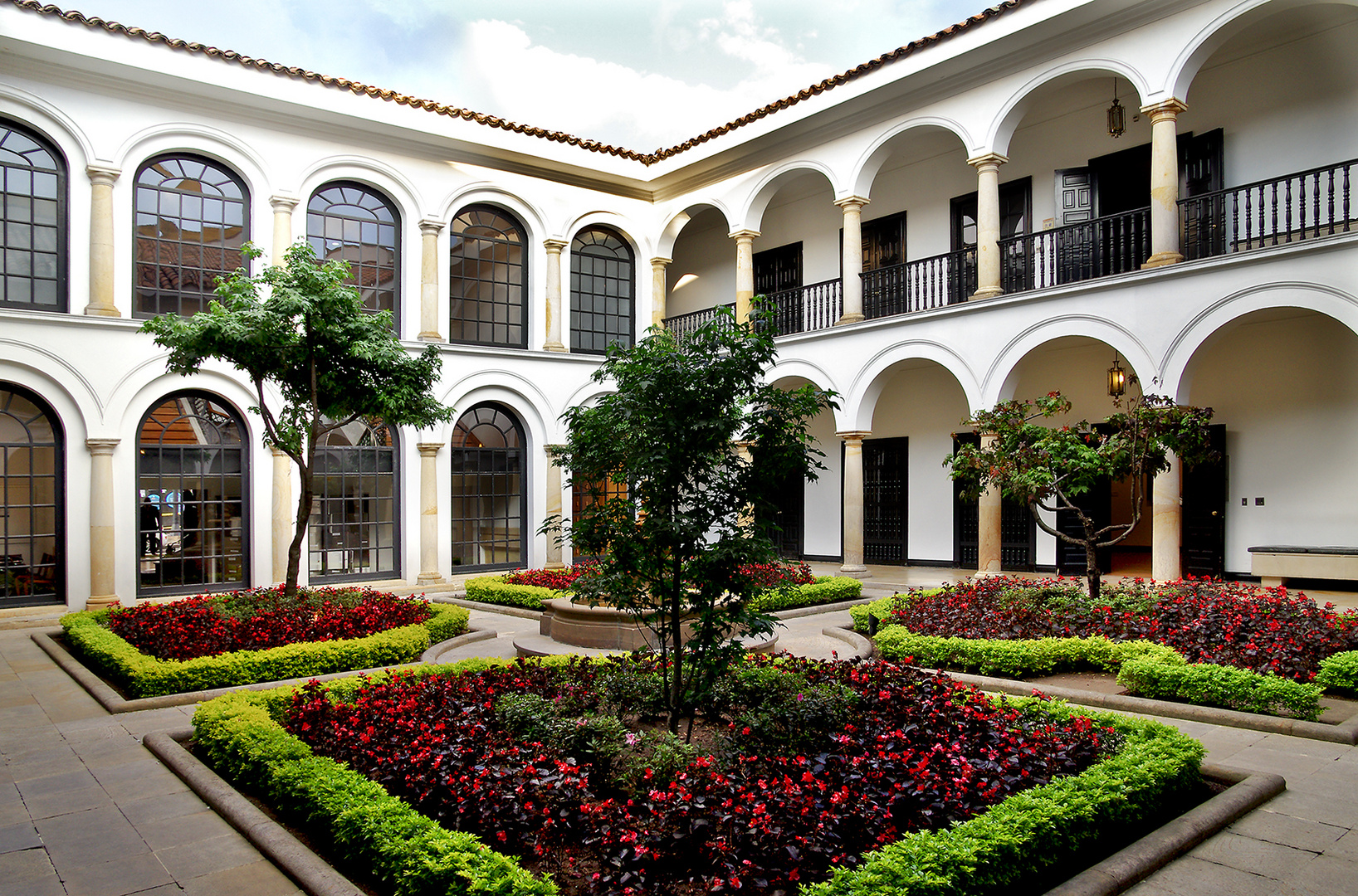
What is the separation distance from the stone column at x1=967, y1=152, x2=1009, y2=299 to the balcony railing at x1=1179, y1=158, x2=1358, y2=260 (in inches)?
102

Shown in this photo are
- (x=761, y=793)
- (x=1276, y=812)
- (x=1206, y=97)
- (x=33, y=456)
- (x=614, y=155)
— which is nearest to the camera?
(x=761, y=793)

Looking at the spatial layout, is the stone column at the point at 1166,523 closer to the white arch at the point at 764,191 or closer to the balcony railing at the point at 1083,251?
the balcony railing at the point at 1083,251

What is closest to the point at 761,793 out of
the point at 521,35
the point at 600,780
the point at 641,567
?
the point at 600,780

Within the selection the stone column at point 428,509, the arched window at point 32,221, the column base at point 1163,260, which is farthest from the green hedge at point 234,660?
the column base at point 1163,260

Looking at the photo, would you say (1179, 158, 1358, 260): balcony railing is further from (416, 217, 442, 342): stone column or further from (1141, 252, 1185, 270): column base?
(416, 217, 442, 342): stone column

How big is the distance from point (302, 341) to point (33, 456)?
231 inches

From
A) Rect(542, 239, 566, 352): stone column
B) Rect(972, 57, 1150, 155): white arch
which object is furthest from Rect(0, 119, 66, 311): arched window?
Rect(972, 57, 1150, 155): white arch

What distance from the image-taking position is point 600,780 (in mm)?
4742

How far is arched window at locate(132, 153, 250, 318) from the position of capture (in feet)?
43.9

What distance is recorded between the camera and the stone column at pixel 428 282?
15.7 m

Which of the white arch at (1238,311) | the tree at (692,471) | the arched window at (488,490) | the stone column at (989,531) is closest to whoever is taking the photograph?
the tree at (692,471)

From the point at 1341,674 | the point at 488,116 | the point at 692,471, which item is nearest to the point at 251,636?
the point at 692,471

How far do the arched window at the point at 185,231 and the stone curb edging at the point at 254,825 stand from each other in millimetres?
9704

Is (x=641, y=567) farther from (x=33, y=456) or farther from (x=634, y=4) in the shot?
(x=634, y=4)
